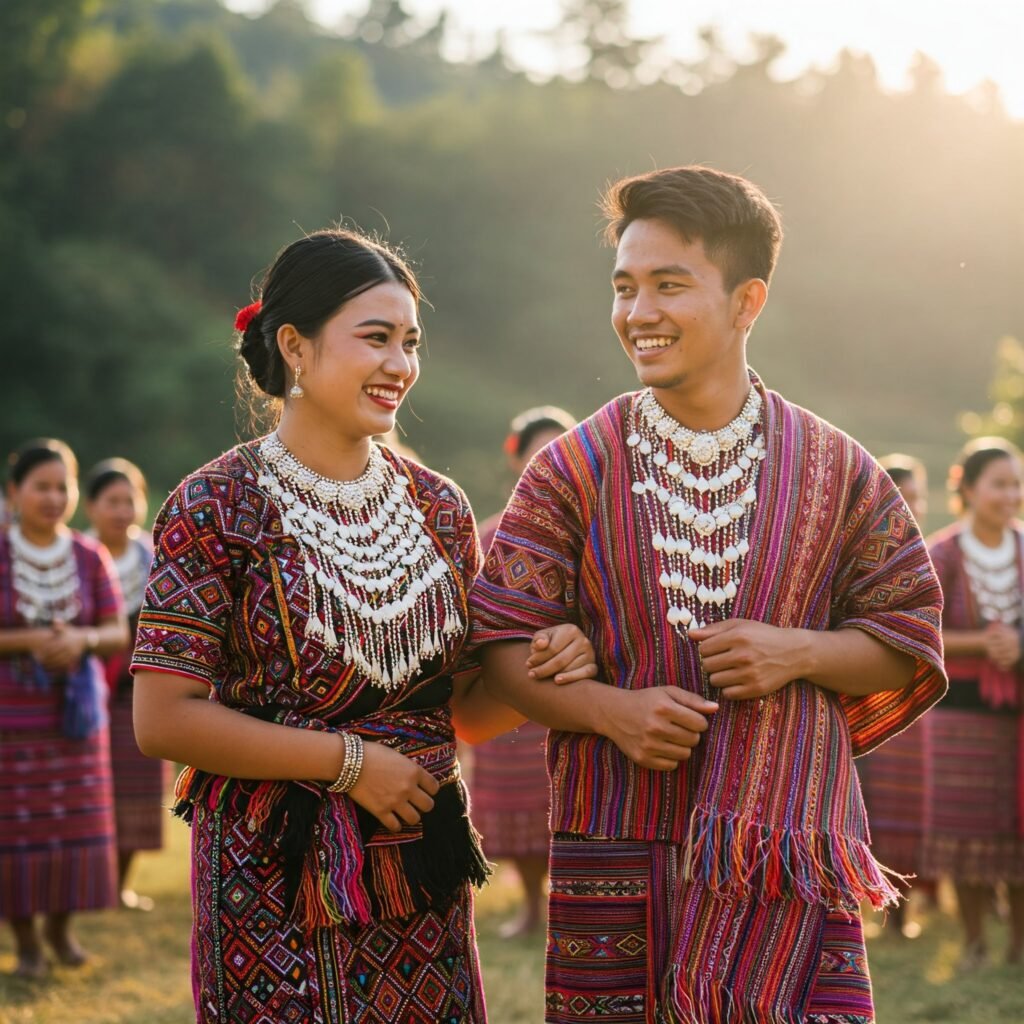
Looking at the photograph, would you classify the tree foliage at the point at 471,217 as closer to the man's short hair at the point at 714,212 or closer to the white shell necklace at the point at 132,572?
the white shell necklace at the point at 132,572

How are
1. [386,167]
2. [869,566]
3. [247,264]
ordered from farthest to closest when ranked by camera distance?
[386,167]
[247,264]
[869,566]

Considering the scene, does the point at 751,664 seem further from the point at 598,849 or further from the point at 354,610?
the point at 354,610

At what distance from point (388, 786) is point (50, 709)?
14.5 feet

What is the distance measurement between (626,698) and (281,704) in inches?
27.3

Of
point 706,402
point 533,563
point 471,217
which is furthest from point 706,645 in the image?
point 471,217

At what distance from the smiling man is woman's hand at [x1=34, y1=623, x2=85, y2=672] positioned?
412cm

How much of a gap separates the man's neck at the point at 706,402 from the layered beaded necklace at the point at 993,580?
4.23 metres

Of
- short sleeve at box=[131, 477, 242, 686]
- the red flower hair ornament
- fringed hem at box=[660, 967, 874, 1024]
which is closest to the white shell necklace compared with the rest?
the red flower hair ornament

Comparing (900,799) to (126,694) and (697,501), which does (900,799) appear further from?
(697,501)

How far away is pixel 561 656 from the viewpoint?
3.01m

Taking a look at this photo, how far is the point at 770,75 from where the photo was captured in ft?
136

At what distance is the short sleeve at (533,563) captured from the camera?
312 centimetres

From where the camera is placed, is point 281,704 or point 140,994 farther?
point 140,994

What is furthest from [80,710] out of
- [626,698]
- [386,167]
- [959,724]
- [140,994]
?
[386,167]
